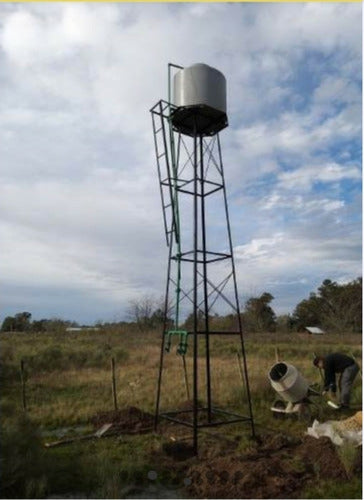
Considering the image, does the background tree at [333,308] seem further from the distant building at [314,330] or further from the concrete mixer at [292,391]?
Answer: the concrete mixer at [292,391]

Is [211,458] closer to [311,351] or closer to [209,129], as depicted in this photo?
[209,129]

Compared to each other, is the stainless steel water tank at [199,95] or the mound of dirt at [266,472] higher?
the stainless steel water tank at [199,95]

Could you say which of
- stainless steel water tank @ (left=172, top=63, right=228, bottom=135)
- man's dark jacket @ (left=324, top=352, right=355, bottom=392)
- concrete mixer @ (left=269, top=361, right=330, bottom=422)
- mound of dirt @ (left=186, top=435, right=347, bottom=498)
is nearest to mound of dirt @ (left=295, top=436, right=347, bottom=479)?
mound of dirt @ (left=186, top=435, right=347, bottom=498)

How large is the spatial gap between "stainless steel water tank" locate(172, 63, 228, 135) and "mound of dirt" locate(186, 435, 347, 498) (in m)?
6.02

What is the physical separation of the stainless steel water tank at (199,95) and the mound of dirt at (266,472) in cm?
602

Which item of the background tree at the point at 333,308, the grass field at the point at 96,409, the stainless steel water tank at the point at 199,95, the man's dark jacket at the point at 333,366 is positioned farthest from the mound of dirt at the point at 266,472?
the background tree at the point at 333,308

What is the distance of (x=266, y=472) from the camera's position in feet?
22.9

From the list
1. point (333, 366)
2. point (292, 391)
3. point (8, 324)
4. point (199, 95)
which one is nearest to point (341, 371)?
point (333, 366)

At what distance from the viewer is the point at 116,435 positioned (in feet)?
32.0

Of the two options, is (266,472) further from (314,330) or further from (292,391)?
(314,330)

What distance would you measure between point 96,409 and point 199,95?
746cm

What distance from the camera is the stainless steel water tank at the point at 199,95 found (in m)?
9.87

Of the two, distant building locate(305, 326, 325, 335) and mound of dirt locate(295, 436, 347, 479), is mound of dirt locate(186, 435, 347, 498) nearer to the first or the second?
mound of dirt locate(295, 436, 347, 479)

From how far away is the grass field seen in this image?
21.6 feet
